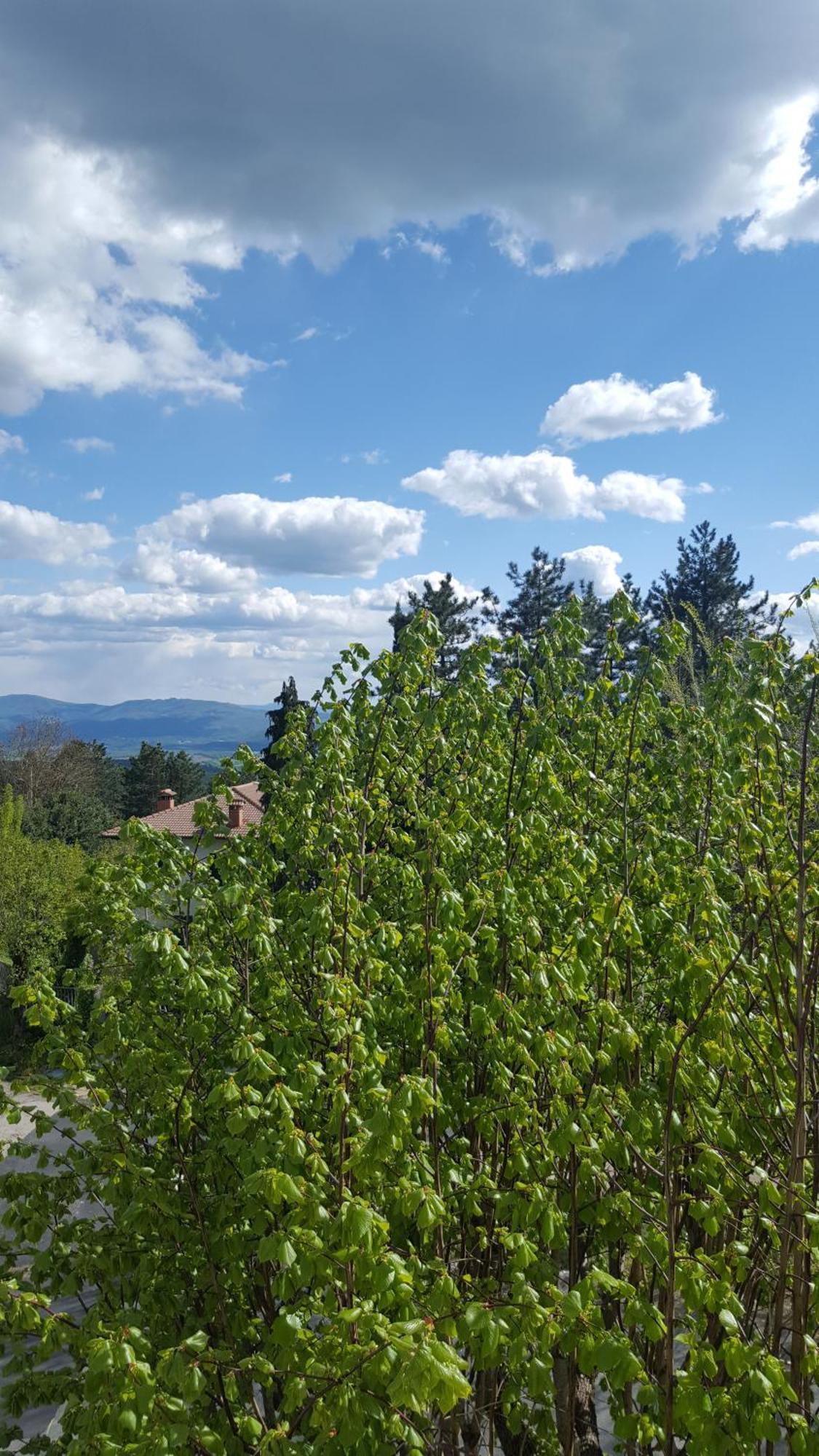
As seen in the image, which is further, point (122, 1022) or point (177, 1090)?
point (122, 1022)

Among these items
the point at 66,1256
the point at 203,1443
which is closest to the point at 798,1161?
the point at 203,1443

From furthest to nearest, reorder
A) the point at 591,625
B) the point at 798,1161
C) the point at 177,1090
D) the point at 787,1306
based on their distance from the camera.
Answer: the point at 591,625 < the point at 787,1306 < the point at 177,1090 < the point at 798,1161

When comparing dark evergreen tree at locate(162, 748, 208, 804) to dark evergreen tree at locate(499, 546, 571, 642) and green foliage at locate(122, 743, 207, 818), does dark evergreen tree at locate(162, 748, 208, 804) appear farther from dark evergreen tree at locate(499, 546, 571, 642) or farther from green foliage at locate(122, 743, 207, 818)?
dark evergreen tree at locate(499, 546, 571, 642)

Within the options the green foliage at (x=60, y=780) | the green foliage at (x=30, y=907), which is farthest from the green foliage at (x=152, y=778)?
the green foliage at (x=30, y=907)

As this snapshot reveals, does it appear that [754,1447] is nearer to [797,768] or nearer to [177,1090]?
[177,1090]

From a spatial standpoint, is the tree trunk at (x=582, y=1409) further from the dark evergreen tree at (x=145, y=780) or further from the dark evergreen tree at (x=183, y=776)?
the dark evergreen tree at (x=183, y=776)

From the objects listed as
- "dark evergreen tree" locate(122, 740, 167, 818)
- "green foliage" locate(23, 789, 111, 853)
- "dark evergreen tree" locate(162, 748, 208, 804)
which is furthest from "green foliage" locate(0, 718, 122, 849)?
"dark evergreen tree" locate(162, 748, 208, 804)

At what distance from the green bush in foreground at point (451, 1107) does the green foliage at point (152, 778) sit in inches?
1816

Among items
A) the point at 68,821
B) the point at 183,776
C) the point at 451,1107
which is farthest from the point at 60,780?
the point at 451,1107

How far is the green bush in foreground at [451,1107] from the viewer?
2.77 m

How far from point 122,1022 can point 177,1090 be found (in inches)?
20.7

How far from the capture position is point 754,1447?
2699 mm

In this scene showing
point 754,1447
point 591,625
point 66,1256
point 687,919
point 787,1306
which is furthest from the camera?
point 591,625

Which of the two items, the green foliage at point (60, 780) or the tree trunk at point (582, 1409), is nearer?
the tree trunk at point (582, 1409)
